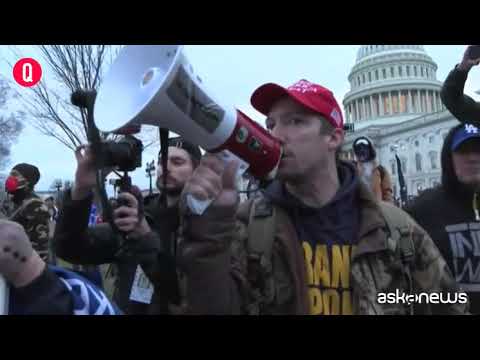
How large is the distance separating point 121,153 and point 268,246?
699 mm

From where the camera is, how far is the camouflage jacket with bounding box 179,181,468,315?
1.64m

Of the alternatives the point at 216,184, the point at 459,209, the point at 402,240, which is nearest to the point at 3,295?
the point at 216,184

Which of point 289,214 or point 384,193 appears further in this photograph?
point 384,193

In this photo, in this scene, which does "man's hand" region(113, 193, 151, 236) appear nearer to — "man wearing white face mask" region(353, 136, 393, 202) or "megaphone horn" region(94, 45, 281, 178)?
"megaphone horn" region(94, 45, 281, 178)

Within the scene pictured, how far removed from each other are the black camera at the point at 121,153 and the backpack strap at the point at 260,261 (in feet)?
1.86

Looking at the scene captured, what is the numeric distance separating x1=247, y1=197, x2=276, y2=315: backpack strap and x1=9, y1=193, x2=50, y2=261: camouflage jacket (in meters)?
2.21

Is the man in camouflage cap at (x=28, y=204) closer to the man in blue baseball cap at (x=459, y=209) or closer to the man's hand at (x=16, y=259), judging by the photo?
the man's hand at (x=16, y=259)

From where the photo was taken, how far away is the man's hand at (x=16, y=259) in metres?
1.54

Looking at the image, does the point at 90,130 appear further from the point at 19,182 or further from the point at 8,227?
the point at 19,182

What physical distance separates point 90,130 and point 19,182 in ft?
7.90

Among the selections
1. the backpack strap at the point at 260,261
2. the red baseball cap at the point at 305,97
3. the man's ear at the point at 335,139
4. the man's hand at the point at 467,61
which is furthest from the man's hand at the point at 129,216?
the man's hand at the point at 467,61

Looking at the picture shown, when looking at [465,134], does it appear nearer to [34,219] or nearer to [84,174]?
[84,174]
